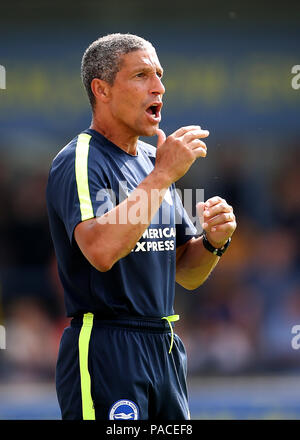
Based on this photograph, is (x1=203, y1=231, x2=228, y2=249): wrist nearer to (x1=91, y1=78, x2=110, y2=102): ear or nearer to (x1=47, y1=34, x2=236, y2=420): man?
(x1=47, y1=34, x2=236, y2=420): man

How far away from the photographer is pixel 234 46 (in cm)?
813

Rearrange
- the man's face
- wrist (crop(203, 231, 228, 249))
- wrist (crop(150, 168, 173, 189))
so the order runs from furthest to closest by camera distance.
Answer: wrist (crop(203, 231, 228, 249)) < the man's face < wrist (crop(150, 168, 173, 189))

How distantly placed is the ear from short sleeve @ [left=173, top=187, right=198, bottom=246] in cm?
54

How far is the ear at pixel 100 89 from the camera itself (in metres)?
3.30

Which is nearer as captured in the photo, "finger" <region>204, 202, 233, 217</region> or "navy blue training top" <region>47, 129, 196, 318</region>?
"navy blue training top" <region>47, 129, 196, 318</region>

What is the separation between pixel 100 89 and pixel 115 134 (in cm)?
19

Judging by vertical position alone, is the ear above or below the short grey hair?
below

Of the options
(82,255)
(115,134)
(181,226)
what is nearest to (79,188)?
(82,255)

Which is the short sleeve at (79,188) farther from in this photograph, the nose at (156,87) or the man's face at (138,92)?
the nose at (156,87)

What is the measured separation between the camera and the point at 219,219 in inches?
132

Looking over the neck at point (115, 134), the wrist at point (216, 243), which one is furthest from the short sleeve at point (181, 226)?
the neck at point (115, 134)

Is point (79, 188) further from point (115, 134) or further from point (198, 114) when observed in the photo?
point (198, 114)

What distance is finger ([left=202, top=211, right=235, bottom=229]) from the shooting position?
3.34 meters

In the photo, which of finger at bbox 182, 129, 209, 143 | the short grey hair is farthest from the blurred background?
finger at bbox 182, 129, 209, 143
